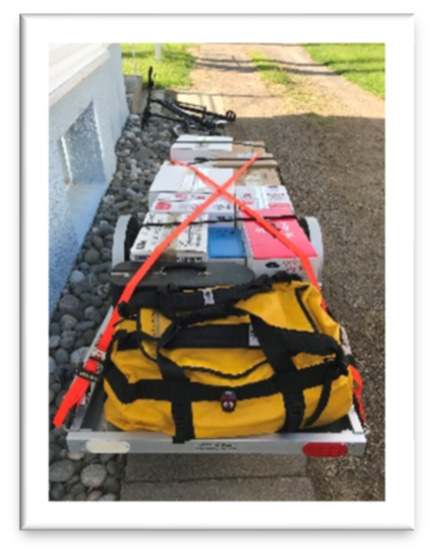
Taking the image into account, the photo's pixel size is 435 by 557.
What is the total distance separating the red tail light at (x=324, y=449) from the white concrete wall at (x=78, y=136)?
6.85 feet

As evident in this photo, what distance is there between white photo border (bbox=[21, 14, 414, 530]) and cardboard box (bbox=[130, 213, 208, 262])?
1.86 feet

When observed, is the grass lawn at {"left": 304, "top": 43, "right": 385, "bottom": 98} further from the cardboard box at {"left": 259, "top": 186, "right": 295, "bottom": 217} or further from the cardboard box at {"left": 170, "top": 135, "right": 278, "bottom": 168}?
the cardboard box at {"left": 259, "top": 186, "right": 295, "bottom": 217}

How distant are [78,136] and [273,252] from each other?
123 inches

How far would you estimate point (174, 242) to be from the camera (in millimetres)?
3016

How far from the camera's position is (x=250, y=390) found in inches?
90.5

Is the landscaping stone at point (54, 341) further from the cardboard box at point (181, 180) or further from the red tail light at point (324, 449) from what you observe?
the red tail light at point (324, 449)

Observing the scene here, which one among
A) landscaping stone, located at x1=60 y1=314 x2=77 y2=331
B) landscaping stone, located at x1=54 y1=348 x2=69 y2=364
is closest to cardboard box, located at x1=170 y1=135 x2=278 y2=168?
landscaping stone, located at x1=60 y1=314 x2=77 y2=331

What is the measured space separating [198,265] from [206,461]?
0.95 meters

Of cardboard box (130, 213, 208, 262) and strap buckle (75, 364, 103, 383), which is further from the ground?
cardboard box (130, 213, 208, 262)

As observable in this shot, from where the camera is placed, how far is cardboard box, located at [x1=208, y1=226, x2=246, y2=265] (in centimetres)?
303

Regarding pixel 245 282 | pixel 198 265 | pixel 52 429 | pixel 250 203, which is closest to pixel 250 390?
pixel 245 282

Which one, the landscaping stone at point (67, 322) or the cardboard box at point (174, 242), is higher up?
the cardboard box at point (174, 242)
